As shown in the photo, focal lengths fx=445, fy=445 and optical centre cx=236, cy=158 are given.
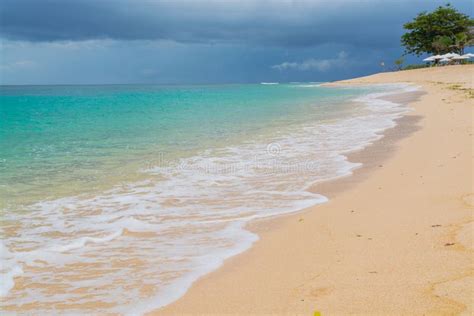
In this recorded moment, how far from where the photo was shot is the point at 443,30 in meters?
85.5

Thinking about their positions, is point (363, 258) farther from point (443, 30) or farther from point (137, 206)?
point (443, 30)

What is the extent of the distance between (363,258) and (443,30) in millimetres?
93219

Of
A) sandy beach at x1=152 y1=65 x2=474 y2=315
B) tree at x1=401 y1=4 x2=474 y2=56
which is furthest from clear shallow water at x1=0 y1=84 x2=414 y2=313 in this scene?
tree at x1=401 y1=4 x2=474 y2=56

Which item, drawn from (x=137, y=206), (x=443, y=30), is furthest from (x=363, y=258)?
(x=443, y=30)

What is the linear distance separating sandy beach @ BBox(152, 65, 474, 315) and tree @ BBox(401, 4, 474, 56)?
86044 mm

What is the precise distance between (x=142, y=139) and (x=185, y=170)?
683 centimetres

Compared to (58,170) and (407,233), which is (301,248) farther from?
(58,170)

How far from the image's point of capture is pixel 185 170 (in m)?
10.4

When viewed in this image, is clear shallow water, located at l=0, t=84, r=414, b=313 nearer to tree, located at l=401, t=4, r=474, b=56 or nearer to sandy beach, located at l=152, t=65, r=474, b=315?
sandy beach, located at l=152, t=65, r=474, b=315

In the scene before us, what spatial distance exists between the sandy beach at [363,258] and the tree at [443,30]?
8604 centimetres

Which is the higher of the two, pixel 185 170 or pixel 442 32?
Answer: pixel 442 32

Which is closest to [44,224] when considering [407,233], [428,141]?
[407,233]

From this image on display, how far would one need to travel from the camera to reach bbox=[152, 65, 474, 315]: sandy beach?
359 cm

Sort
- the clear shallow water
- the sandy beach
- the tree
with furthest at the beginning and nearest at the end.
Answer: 1. the tree
2. the clear shallow water
3. the sandy beach
